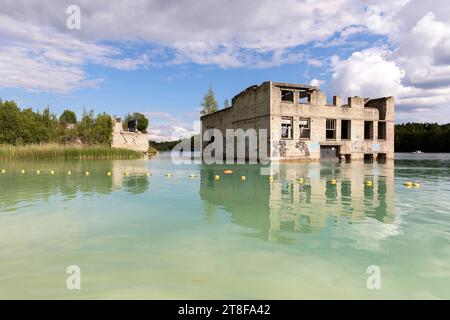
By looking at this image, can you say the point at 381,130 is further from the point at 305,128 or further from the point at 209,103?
the point at 209,103

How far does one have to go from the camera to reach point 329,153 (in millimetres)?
32781

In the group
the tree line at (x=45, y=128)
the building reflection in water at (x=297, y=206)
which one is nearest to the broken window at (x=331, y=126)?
the building reflection in water at (x=297, y=206)

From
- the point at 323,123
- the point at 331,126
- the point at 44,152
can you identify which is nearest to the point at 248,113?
the point at 323,123

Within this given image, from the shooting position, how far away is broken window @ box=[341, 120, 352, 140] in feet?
106

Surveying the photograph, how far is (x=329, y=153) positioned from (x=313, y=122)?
4.55 metres

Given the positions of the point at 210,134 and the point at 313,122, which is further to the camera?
the point at 210,134

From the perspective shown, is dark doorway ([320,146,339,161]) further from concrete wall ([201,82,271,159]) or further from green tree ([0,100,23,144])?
green tree ([0,100,23,144])

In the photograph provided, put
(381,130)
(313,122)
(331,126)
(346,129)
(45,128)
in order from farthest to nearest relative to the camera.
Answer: (45,128) → (381,130) → (346,129) → (331,126) → (313,122)

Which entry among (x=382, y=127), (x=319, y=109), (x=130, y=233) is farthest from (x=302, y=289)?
(x=382, y=127)

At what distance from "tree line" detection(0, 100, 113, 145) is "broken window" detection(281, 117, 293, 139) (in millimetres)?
30627

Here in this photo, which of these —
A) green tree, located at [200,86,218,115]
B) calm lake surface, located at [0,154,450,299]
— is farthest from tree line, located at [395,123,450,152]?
calm lake surface, located at [0,154,450,299]

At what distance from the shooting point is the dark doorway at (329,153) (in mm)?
32500

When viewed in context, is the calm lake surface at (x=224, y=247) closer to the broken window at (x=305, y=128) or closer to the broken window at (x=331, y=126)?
the broken window at (x=305, y=128)

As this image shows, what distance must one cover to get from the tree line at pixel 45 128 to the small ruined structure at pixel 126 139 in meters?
2.95
